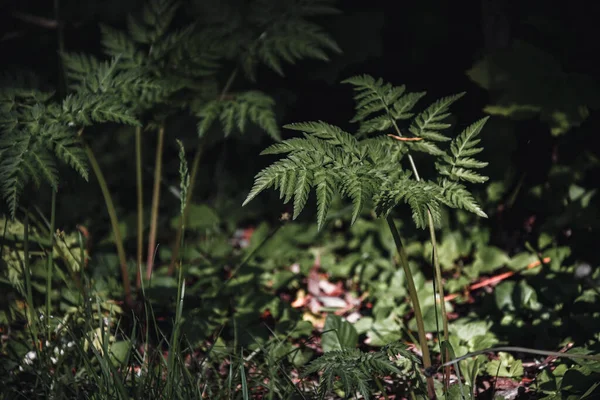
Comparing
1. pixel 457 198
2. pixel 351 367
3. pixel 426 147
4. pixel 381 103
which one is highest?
pixel 381 103

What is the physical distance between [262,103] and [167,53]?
413 mm

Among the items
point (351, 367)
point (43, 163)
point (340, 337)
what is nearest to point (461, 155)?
point (351, 367)

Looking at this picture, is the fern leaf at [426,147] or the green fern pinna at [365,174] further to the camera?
the fern leaf at [426,147]

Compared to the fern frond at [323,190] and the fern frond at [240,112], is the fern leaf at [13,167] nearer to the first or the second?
the fern frond at [240,112]

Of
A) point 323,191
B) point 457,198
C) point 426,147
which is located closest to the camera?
point 323,191

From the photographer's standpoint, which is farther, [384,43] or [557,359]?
[384,43]

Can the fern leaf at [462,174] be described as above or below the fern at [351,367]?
above

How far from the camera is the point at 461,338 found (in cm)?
223

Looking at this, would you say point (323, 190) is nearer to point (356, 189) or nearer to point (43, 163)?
point (356, 189)

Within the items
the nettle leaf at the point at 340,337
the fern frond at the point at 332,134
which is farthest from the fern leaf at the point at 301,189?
the nettle leaf at the point at 340,337

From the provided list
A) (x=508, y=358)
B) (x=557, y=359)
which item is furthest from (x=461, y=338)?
(x=557, y=359)

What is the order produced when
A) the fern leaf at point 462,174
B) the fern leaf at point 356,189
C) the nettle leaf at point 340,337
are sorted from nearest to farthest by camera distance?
the fern leaf at point 356,189 → the fern leaf at point 462,174 → the nettle leaf at point 340,337

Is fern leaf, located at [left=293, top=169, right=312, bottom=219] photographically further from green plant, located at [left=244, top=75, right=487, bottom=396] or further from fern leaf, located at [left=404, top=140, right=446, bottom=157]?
fern leaf, located at [left=404, top=140, right=446, bottom=157]

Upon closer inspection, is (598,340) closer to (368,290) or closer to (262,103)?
(368,290)
